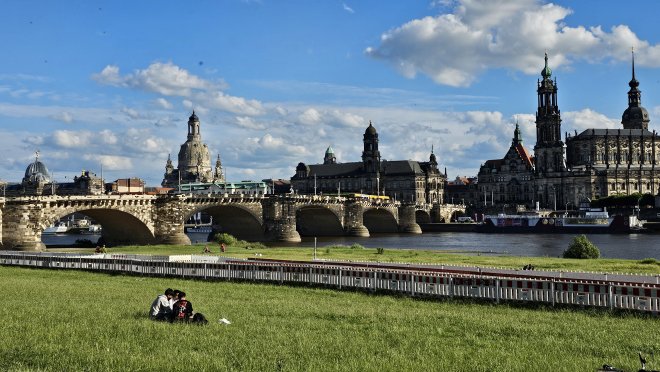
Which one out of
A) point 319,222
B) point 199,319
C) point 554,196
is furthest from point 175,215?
point 554,196

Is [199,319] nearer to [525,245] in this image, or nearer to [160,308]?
[160,308]

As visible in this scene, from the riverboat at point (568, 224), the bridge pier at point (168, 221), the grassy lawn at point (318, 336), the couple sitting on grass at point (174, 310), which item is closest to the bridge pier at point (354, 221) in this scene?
the riverboat at point (568, 224)

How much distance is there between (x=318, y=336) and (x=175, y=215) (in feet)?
226

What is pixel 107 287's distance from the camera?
2866 centimetres

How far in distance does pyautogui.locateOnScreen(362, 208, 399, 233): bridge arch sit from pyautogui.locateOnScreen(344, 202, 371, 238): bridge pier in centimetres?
2288

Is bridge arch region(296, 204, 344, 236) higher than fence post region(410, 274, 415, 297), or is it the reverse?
bridge arch region(296, 204, 344, 236)

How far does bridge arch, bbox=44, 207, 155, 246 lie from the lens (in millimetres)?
78062

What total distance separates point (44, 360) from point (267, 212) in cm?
9072

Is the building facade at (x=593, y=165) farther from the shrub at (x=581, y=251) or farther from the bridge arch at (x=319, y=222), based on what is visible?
the shrub at (x=581, y=251)

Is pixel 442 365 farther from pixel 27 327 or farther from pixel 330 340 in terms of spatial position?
pixel 27 327

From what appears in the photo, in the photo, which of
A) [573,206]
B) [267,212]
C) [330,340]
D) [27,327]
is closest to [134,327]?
[27,327]

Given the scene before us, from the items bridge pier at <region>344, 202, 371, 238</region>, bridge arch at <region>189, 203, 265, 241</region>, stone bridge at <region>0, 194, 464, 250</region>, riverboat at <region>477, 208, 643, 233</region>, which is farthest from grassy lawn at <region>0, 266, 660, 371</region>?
riverboat at <region>477, 208, 643, 233</region>

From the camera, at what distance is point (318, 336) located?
1608 centimetres

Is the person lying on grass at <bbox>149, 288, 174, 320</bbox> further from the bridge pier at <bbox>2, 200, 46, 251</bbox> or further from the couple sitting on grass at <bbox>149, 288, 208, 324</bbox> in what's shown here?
the bridge pier at <bbox>2, 200, 46, 251</bbox>
